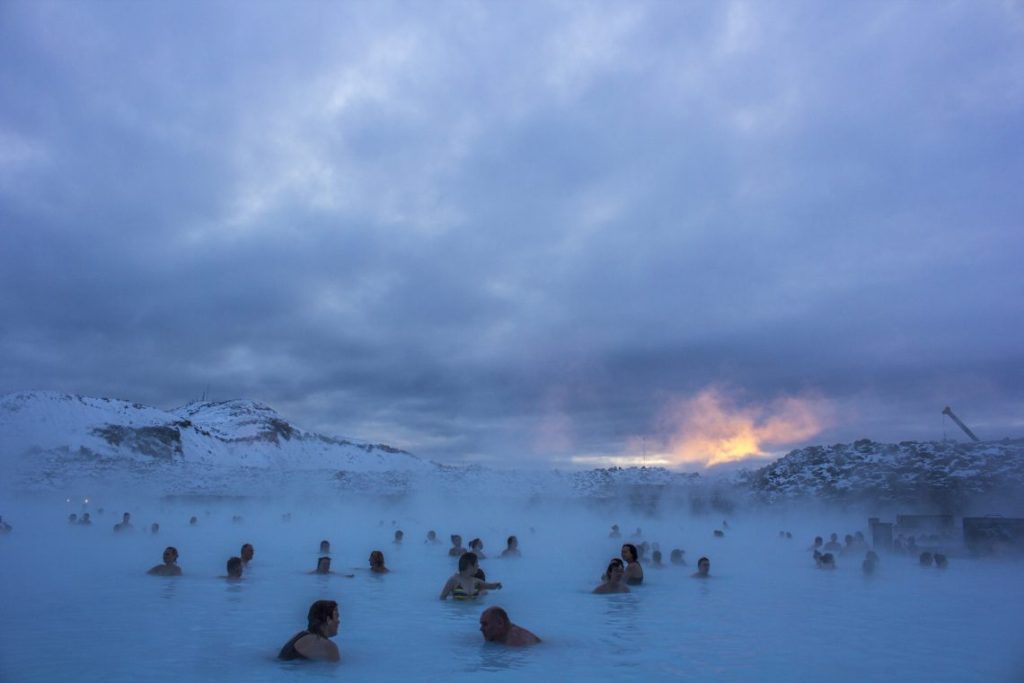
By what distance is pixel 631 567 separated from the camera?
44.0 feet

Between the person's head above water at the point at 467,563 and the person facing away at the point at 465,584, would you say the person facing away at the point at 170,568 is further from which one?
the person's head above water at the point at 467,563

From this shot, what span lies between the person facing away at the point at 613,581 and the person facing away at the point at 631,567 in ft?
3.44

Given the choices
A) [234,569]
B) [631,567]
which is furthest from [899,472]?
[234,569]

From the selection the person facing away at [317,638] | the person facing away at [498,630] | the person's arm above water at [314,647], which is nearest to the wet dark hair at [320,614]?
the person facing away at [317,638]

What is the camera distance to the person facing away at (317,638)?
22.5 ft

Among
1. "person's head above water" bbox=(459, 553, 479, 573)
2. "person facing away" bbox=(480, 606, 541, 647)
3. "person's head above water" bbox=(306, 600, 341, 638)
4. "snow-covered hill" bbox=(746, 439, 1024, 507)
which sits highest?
"snow-covered hill" bbox=(746, 439, 1024, 507)

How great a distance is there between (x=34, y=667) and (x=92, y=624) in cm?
240

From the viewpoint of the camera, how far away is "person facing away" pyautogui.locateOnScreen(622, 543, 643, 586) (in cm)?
1331

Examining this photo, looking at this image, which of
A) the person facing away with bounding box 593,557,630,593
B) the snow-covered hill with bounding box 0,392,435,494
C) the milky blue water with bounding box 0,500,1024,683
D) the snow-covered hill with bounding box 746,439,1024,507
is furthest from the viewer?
the snow-covered hill with bounding box 0,392,435,494

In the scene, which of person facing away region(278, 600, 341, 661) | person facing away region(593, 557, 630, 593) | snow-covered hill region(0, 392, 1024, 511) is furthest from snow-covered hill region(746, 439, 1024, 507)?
person facing away region(278, 600, 341, 661)

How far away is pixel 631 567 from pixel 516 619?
396cm

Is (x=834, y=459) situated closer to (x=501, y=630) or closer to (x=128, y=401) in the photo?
(x=501, y=630)

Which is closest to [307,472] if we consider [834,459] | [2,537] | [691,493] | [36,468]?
[36,468]

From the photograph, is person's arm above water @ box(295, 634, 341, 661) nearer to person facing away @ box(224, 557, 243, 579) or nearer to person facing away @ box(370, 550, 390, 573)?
person facing away @ box(224, 557, 243, 579)
